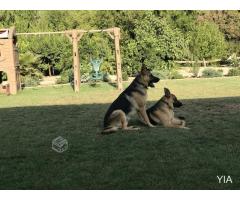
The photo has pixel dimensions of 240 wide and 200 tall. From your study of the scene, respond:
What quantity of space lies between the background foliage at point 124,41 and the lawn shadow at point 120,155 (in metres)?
16.1

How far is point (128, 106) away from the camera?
8016 mm

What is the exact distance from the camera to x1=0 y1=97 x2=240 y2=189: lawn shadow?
505cm

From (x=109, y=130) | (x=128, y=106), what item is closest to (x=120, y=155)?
(x=109, y=130)

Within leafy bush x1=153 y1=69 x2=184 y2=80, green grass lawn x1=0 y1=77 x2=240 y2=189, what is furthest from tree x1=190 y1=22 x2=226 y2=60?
green grass lawn x1=0 y1=77 x2=240 y2=189

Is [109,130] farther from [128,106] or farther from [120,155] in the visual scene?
[120,155]

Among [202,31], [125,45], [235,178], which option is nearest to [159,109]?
[235,178]

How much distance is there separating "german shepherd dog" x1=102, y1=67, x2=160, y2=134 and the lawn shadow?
219mm

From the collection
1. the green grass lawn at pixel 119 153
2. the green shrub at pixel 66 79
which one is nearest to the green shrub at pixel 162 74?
the green shrub at pixel 66 79

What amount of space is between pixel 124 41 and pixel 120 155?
22.7 metres

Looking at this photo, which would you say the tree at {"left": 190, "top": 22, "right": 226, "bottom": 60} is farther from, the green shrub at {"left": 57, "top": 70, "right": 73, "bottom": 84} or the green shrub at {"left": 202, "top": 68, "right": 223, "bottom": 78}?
the green shrub at {"left": 57, "top": 70, "right": 73, "bottom": 84}

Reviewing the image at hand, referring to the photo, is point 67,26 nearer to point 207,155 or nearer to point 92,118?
point 92,118

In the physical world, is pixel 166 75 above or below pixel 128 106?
below

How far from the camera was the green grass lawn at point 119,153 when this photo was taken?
506cm

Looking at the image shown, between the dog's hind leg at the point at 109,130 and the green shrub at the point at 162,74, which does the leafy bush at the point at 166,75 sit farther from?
the dog's hind leg at the point at 109,130
